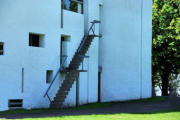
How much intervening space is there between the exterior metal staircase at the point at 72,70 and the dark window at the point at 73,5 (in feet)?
4.34

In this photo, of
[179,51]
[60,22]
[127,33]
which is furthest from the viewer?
[179,51]

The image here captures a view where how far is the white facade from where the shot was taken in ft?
67.9

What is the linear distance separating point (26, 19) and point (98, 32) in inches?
288

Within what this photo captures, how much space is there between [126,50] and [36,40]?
1008 cm

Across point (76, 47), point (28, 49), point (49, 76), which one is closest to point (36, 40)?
point (28, 49)

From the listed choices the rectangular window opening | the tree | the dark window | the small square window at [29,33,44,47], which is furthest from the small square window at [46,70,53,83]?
the tree

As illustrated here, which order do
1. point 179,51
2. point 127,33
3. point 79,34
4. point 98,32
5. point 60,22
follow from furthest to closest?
point 179,51 → point 127,33 → point 98,32 → point 79,34 → point 60,22

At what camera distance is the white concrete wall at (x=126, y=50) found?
2897 cm

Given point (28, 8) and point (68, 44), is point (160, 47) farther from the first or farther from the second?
point (28, 8)

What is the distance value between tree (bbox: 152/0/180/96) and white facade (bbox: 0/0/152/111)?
887 cm

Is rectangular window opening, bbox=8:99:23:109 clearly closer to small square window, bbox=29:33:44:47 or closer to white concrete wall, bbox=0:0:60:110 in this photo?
white concrete wall, bbox=0:0:60:110

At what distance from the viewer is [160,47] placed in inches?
1743

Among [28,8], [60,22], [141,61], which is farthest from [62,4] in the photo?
[141,61]

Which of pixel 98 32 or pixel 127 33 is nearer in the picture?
pixel 98 32
